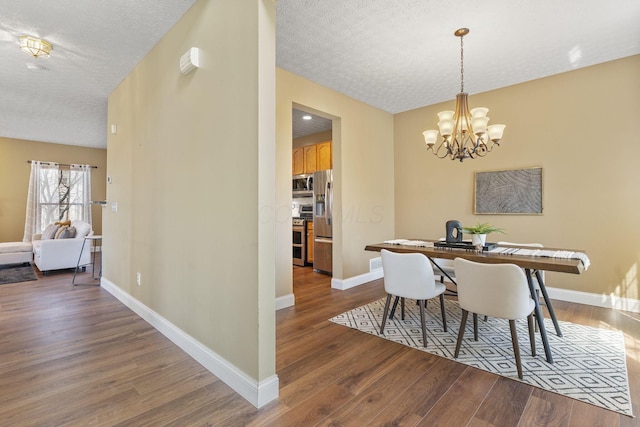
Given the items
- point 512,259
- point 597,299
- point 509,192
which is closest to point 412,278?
point 512,259

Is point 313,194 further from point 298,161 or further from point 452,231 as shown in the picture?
point 452,231

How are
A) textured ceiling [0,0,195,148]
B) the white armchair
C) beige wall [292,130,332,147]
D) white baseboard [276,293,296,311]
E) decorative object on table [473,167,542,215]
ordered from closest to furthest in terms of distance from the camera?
textured ceiling [0,0,195,148], white baseboard [276,293,296,311], decorative object on table [473,167,542,215], the white armchair, beige wall [292,130,332,147]

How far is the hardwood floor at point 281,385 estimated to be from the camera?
166 cm

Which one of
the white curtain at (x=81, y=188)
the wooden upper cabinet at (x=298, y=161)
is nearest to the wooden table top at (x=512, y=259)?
the wooden upper cabinet at (x=298, y=161)

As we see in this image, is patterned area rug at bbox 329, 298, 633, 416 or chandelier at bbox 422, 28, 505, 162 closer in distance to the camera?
patterned area rug at bbox 329, 298, 633, 416

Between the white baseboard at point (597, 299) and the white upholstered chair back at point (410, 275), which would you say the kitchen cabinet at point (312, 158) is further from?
the white baseboard at point (597, 299)

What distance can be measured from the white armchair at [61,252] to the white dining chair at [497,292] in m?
5.95

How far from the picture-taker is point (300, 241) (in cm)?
614

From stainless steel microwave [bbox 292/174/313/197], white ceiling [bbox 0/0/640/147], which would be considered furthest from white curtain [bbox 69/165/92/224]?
stainless steel microwave [bbox 292/174/313/197]

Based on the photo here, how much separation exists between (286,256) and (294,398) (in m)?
2.06

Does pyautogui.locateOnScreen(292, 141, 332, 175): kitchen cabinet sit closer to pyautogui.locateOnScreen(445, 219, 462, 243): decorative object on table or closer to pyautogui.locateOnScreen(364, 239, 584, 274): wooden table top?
pyautogui.locateOnScreen(445, 219, 462, 243): decorative object on table

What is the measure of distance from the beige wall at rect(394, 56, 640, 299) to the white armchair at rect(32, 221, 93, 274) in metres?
6.66

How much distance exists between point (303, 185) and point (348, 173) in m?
1.79

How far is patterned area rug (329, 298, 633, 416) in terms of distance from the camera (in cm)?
193
